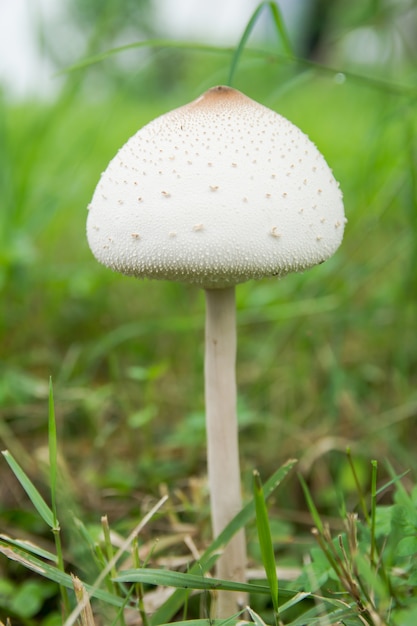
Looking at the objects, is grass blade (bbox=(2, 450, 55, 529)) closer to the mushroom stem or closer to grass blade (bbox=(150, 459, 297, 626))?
grass blade (bbox=(150, 459, 297, 626))

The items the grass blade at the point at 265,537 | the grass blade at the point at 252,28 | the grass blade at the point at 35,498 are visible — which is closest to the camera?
the grass blade at the point at 265,537

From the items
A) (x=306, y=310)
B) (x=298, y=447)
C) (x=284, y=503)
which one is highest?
(x=306, y=310)

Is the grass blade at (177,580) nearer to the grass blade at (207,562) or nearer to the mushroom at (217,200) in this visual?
the grass blade at (207,562)

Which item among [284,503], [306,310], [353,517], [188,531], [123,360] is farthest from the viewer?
[123,360]

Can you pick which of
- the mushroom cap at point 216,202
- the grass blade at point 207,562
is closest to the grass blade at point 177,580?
the grass blade at point 207,562

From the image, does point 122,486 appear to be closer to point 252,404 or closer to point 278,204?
point 252,404

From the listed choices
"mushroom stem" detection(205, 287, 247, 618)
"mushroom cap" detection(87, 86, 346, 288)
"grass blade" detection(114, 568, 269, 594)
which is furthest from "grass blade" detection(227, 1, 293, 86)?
"grass blade" detection(114, 568, 269, 594)

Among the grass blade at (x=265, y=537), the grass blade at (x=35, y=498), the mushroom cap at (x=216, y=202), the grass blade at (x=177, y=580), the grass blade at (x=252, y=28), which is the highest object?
the grass blade at (x=252, y=28)

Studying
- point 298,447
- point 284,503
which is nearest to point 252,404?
point 298,447
